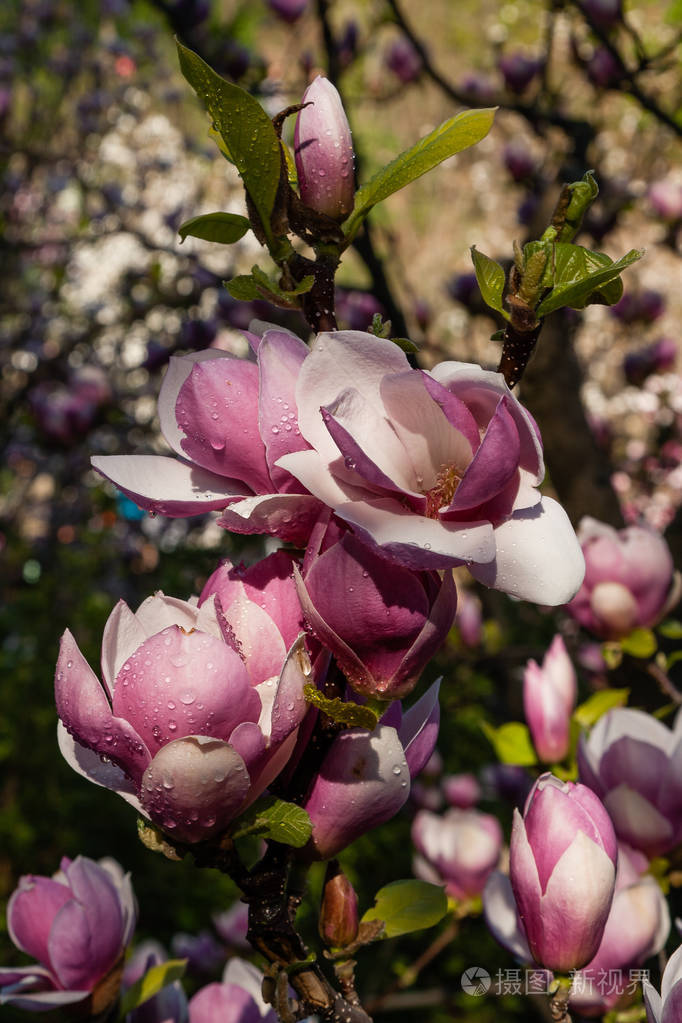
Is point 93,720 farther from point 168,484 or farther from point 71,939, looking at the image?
point 71,939

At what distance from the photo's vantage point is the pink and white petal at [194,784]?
0.46 m

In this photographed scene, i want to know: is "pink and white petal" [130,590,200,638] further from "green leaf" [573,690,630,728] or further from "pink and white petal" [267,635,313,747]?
"green leaf" [573,690,630,728]

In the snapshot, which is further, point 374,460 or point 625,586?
point 625,586

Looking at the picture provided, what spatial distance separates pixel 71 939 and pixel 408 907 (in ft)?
0.89

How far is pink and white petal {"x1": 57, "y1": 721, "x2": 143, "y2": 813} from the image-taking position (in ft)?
→ 1.76

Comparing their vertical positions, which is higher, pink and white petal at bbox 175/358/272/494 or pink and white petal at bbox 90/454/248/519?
pink and white petal at bbox 175/358/272/494

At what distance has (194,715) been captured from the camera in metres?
0.46

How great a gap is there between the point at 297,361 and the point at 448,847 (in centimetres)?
109

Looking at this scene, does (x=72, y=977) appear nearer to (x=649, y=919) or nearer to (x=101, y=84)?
(x=649, y=919)

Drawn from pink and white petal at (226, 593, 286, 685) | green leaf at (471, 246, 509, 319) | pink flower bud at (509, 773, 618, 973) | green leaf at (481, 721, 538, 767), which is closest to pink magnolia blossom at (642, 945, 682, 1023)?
pink flower bud at (509, 773, 618, 973)

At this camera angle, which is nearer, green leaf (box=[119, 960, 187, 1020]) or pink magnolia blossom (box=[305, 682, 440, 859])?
pink magnolia blossom (box=[305, 682, 440, 859])

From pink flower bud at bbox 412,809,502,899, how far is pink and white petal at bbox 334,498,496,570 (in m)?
0.95

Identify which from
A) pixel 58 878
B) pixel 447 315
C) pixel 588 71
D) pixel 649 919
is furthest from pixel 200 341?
pixel 447 315

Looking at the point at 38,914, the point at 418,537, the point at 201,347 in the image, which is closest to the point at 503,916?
the point at 38,914
